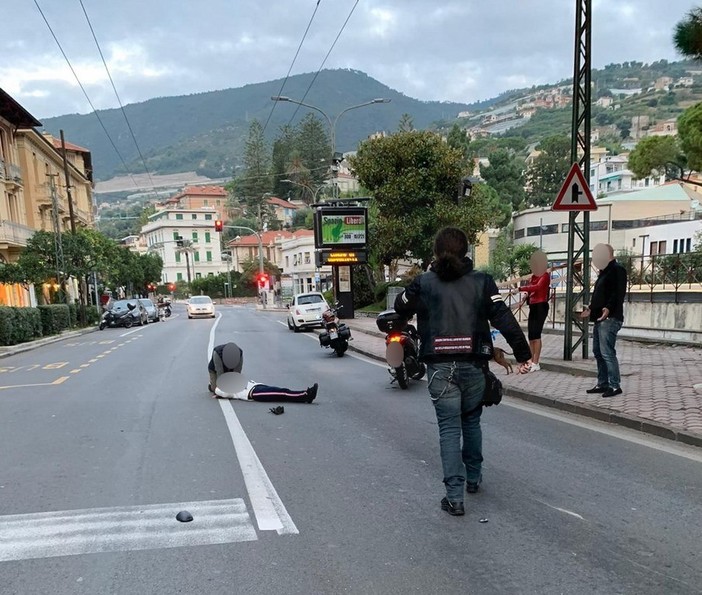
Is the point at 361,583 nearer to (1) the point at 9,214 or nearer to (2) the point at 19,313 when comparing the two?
(2) the point at 19,313

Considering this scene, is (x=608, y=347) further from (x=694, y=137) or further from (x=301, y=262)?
(x=301, y=262)

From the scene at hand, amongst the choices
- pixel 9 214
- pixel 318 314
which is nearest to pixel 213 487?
pixel 318 314

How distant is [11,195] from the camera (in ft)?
121

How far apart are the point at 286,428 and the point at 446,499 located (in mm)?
2838

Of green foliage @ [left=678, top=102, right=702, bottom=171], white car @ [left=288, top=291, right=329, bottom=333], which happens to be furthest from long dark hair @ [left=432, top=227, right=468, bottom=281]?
green foliage @ [left=678, top=102, right=702, bottom=171]

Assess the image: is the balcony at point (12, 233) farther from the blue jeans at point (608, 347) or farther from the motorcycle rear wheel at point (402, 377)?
the blue jeans at point (608, 347)

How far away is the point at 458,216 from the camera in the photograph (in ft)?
90.6

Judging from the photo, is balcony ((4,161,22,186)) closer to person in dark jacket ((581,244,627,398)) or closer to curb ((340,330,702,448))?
curb ((340,330,702,448))

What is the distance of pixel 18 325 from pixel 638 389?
20.2 meters

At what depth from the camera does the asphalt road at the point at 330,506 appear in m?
3.02

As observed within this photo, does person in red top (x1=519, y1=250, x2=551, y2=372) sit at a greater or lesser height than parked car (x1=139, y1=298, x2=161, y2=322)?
greater

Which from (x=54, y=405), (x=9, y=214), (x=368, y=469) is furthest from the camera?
(x=9, y=214)

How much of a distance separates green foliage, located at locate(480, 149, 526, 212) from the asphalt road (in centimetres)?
6978

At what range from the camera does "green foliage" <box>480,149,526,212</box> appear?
7175cm
